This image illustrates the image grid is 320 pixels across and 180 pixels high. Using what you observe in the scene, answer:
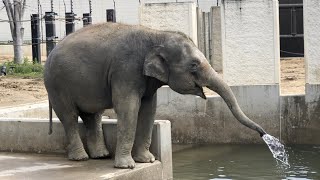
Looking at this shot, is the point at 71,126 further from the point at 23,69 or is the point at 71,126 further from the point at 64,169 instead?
the point at 23,69

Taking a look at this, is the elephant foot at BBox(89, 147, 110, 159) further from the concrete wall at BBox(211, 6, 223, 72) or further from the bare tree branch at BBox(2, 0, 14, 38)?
Result: the bare tree branch at BBox(2, 0, 14, 38)

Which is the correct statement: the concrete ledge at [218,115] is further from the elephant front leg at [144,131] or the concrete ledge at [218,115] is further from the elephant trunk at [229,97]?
the elephant trunk at [229,97]

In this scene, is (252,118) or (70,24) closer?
(252,118)

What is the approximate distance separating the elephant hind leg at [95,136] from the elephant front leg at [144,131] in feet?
1.83

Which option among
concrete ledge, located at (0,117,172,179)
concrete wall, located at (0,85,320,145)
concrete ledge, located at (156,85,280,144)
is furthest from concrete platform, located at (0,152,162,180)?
concrete ledge, located at (156,85,280,144)

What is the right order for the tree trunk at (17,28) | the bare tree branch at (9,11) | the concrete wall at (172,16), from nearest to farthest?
the concrete wall at (172,16)
the tree trunk at (17,28)
the bare tree branch at (9,11)

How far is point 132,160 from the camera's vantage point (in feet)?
28.7

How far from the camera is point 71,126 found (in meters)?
9.29

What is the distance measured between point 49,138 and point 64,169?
1.31 m

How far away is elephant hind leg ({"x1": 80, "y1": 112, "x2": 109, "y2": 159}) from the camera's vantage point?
9383 millimetres

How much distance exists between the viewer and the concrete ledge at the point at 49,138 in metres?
9.27

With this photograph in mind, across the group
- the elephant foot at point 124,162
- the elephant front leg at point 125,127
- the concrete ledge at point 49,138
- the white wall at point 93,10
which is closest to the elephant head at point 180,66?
the elephant front leg at point 125,127

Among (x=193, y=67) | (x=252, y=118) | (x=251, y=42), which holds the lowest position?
(x=252, y=118)

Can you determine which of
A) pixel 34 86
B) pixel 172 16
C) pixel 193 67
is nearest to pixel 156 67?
pixel 193 67
